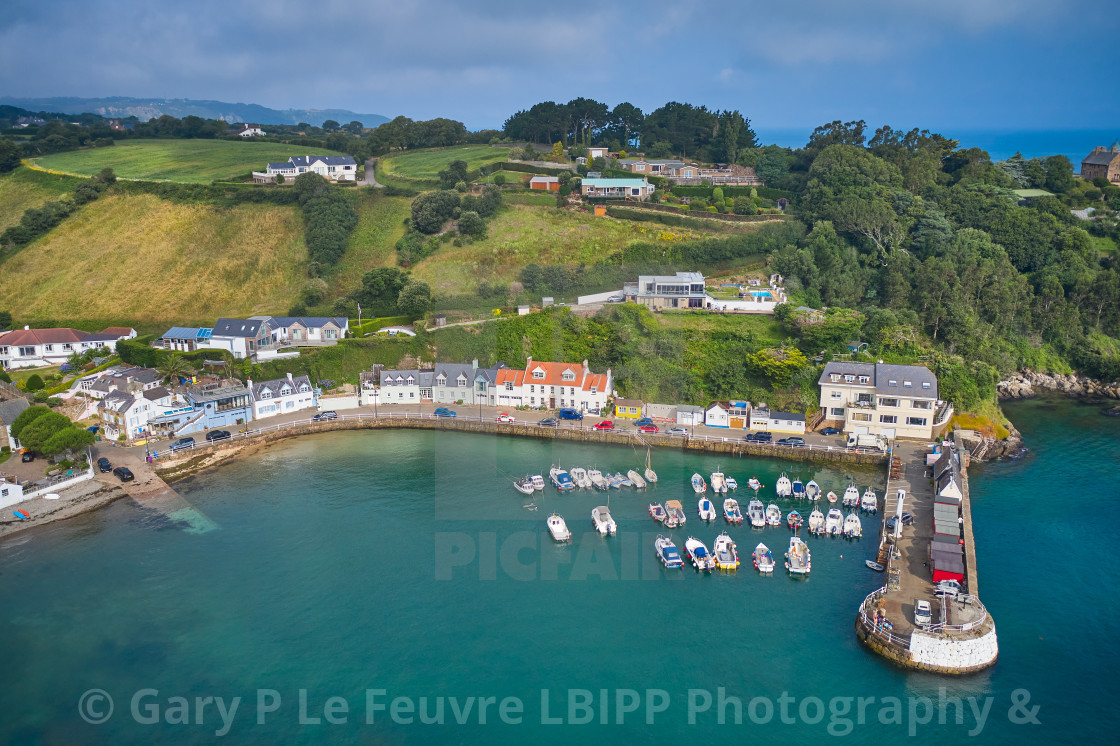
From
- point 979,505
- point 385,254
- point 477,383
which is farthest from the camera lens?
point 385,254

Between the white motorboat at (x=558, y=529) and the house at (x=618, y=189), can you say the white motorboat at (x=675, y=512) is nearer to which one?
the white motorboat at (x=558, y=529)

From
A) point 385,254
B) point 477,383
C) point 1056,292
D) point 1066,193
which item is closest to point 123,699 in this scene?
point 477,383

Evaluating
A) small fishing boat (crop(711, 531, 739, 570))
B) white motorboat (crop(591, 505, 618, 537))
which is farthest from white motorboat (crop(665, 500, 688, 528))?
white motorboat (crop(591, 505, 618, 537))

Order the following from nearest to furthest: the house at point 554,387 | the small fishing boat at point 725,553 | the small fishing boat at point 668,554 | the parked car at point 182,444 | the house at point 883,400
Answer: the small fishing boat at point 725,553 → the small fishing boat at point 668,554 → the house at point 883,400 → the parked car at point 182,444 → the house at point 554,387

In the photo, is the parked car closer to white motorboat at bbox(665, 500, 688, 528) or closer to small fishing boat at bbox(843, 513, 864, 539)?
white motorboat at bbox(665, 500, 688, 528)

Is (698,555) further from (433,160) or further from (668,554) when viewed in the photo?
(433,160)

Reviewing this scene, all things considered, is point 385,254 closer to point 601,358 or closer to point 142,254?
point 142,254

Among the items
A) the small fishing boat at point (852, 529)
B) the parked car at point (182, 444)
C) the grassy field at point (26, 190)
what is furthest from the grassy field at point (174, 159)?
the small fishing boat at point (852, 529)
